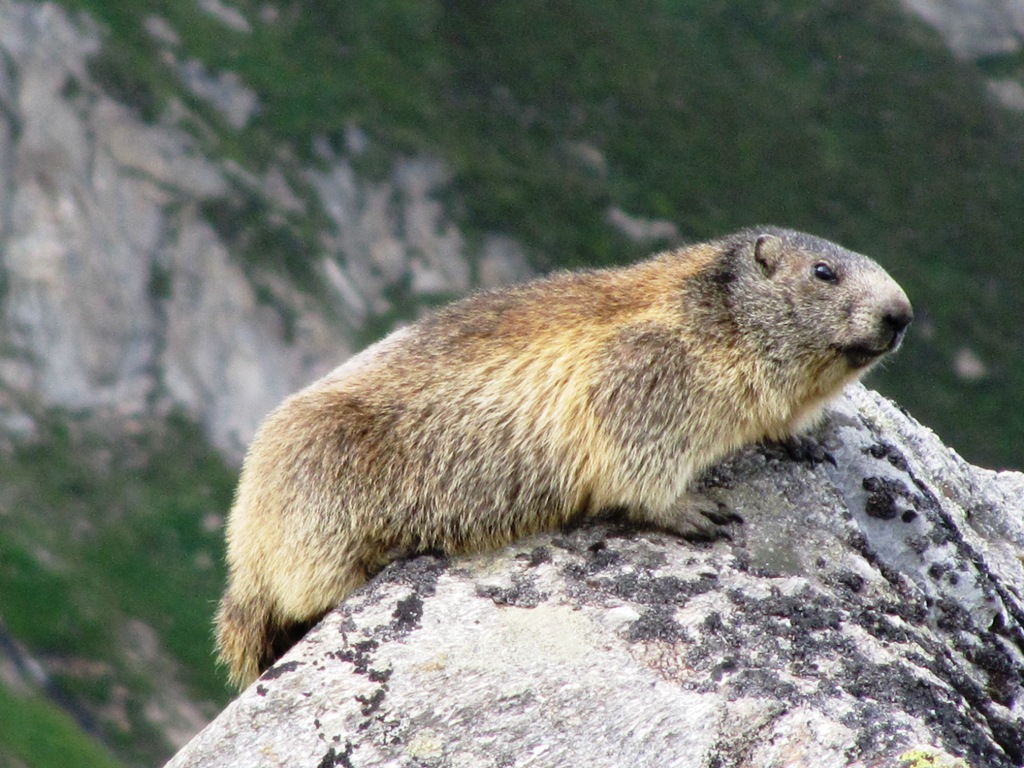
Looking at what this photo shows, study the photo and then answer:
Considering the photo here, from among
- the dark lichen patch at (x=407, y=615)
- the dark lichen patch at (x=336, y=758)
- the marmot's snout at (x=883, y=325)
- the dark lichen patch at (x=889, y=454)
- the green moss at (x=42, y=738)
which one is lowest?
Result: the green moss at (x=42, y=738)

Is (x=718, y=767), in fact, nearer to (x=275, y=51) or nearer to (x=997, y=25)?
(x=275, y=51)

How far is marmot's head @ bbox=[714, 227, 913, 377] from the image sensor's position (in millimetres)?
9750

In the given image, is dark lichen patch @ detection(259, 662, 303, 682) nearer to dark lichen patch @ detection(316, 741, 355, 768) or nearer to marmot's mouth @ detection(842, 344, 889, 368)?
dark lichen patch @ detection(316, 741, 355, 768)

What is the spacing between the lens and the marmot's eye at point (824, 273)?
10.0 m

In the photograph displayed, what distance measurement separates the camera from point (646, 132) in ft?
231

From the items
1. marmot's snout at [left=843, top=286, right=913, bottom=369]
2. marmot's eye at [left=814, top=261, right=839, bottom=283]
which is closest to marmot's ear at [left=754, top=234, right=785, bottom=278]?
marmot's eye at [left=814, top=261, right=839, bottom=283]

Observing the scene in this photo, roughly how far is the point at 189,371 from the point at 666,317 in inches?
2023

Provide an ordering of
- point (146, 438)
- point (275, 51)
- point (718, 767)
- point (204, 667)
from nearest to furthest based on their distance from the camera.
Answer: point (718, 767)
point (204, 667)
point (146, 438)
point (275, 51)

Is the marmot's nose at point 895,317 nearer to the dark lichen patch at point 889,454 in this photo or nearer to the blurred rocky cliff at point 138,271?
the dark lichen patch at point 889,454

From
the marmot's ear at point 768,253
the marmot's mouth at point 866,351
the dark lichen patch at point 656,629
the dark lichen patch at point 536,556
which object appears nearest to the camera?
the dark lichen patch at point 656,629

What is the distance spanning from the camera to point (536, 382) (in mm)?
9711

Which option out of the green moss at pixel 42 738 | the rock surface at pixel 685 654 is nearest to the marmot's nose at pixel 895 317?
the rock surface at pixel 685 654

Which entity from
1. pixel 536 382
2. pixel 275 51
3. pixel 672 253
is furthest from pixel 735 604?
pixel 275 51

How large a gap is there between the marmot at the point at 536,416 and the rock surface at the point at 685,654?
37cm
